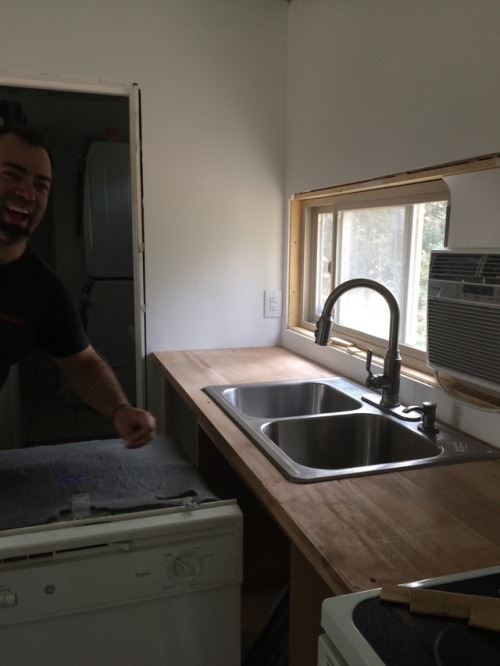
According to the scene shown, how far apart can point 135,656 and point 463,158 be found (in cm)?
136

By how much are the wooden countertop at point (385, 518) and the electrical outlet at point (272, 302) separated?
1189 millimetres

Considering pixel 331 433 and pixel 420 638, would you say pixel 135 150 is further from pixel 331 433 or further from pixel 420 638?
pixel 420 638

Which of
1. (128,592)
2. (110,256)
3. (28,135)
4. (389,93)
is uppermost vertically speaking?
(389,93)

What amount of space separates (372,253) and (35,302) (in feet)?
3.95

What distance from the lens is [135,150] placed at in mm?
2350

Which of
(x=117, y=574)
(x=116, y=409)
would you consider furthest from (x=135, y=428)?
(x=117, y=574)

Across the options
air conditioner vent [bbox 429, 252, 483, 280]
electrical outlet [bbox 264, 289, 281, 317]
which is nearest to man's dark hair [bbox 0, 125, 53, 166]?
air conditioner vent [bbox 429, 252, 483, 280]

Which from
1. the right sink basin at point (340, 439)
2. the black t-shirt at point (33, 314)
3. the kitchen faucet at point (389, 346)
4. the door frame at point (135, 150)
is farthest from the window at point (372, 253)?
the black t-shirt at point (33, 314)

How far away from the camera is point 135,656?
1193mm

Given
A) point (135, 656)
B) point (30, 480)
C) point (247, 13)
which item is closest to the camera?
point (135, 656)

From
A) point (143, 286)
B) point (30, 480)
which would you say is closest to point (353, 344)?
point (143, 286)

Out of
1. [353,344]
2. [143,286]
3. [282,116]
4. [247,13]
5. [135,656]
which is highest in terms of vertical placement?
[247,13]

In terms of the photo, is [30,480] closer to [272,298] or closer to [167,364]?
[167,364]

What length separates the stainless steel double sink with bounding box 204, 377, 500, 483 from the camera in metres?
1.32
